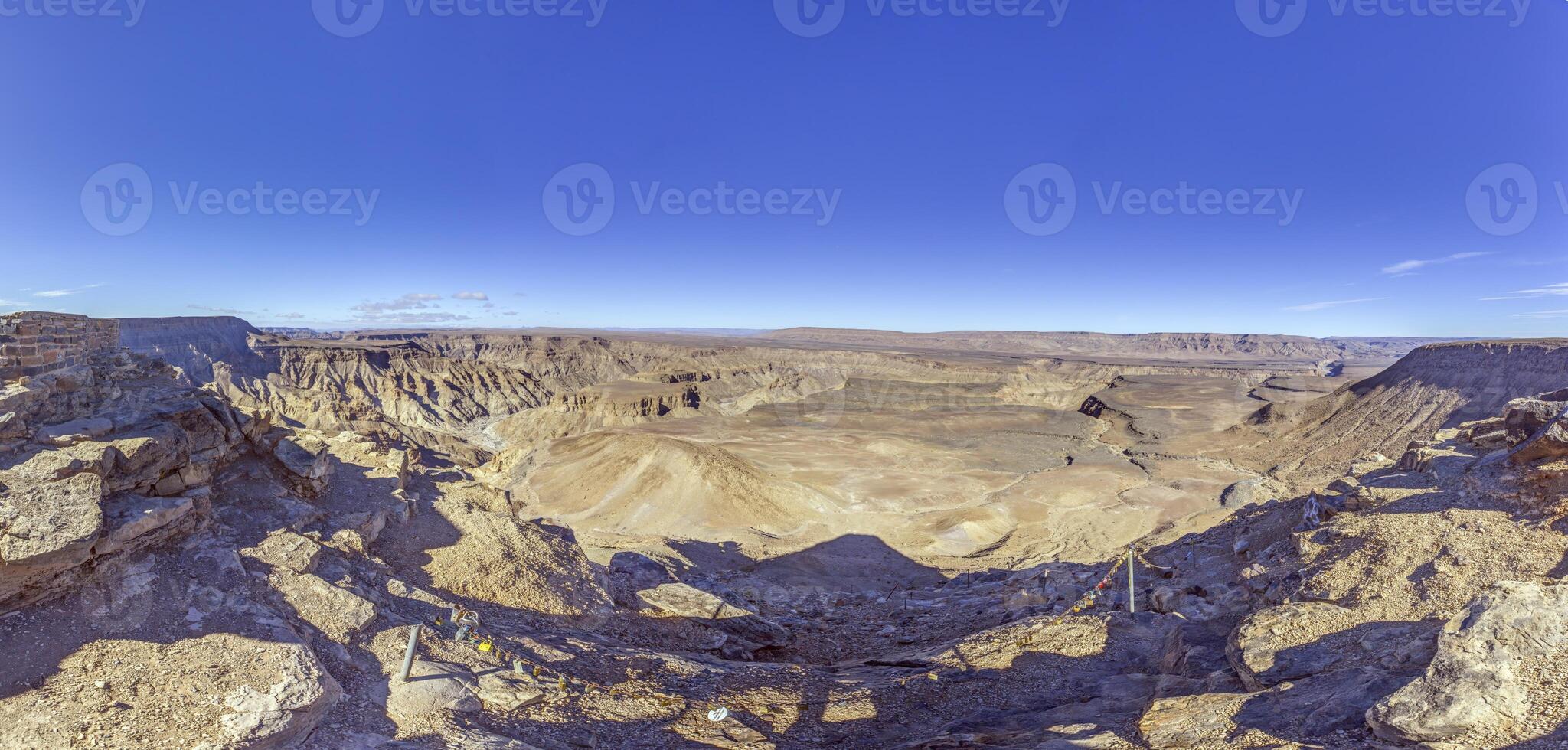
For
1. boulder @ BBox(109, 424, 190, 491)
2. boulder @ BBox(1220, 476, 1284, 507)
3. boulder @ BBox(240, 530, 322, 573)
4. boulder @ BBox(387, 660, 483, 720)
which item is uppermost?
boulder @ BBox(109, 424, 190, 491)

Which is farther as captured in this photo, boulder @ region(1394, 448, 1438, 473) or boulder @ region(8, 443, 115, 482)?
boulder @ region(1394, 448, 1438, 473)

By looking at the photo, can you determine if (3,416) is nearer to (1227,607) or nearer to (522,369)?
(1227,607)

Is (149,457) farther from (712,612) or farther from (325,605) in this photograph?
(712,612)

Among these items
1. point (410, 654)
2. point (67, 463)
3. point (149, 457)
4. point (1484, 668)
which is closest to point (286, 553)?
point (149, 457)

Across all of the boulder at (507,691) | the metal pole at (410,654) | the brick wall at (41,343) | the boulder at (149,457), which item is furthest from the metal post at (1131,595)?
the brick wall at (41,343)

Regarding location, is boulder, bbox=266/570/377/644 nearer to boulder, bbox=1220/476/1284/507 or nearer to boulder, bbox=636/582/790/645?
boulder, bbox=636/582/790/645

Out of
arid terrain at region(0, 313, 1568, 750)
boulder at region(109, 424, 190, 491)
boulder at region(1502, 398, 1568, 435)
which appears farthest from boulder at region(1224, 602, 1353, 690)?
boulder at region(109, 424, 190, 491)

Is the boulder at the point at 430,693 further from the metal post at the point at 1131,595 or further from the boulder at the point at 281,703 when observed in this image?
the metal post at the point at 1131,595

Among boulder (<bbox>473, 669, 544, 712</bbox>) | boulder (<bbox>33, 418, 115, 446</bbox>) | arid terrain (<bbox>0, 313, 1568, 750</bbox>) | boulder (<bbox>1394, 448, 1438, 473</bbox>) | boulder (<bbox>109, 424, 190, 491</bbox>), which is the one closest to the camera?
arid terrain (<bbox>0, 313, 1568, 750</bbox>)

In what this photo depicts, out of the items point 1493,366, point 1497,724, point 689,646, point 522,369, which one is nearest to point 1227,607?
point 1497,724
